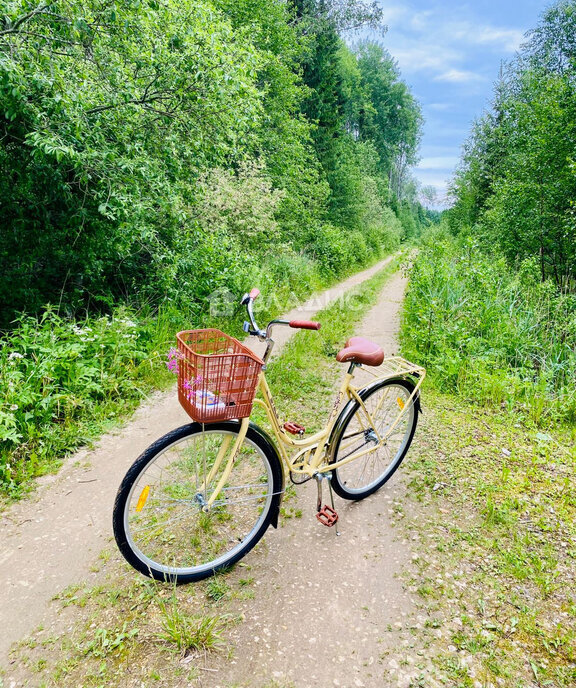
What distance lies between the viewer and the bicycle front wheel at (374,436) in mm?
2818

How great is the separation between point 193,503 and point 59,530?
121cm

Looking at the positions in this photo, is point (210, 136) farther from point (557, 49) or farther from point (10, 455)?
point (557, 49)

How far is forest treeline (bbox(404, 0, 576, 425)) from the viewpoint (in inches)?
184

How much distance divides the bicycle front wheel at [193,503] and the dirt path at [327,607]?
27 cm

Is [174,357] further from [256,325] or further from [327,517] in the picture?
[327,517]

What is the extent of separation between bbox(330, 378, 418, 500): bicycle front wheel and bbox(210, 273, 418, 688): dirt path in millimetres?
213

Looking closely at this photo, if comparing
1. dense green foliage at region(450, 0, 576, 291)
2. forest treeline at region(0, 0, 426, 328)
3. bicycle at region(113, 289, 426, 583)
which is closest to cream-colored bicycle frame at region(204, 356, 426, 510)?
bicycle at region(113, 289, 426, 583)

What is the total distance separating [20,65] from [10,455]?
12.1 feet

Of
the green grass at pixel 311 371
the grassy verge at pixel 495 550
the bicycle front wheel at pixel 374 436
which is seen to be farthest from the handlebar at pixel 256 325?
the green grass at pixel 311 371

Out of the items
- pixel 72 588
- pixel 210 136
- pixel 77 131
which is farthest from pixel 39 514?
pixel 210 136

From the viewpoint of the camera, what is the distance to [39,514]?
2816 mm

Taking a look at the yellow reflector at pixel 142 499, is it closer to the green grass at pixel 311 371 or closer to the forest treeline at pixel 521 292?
the green grass at pixel 311 371

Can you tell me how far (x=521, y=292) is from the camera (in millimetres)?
7215

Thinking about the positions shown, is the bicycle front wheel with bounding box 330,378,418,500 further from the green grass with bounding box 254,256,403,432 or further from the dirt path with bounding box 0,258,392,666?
the green grass with bounding box 254,256,403,432
